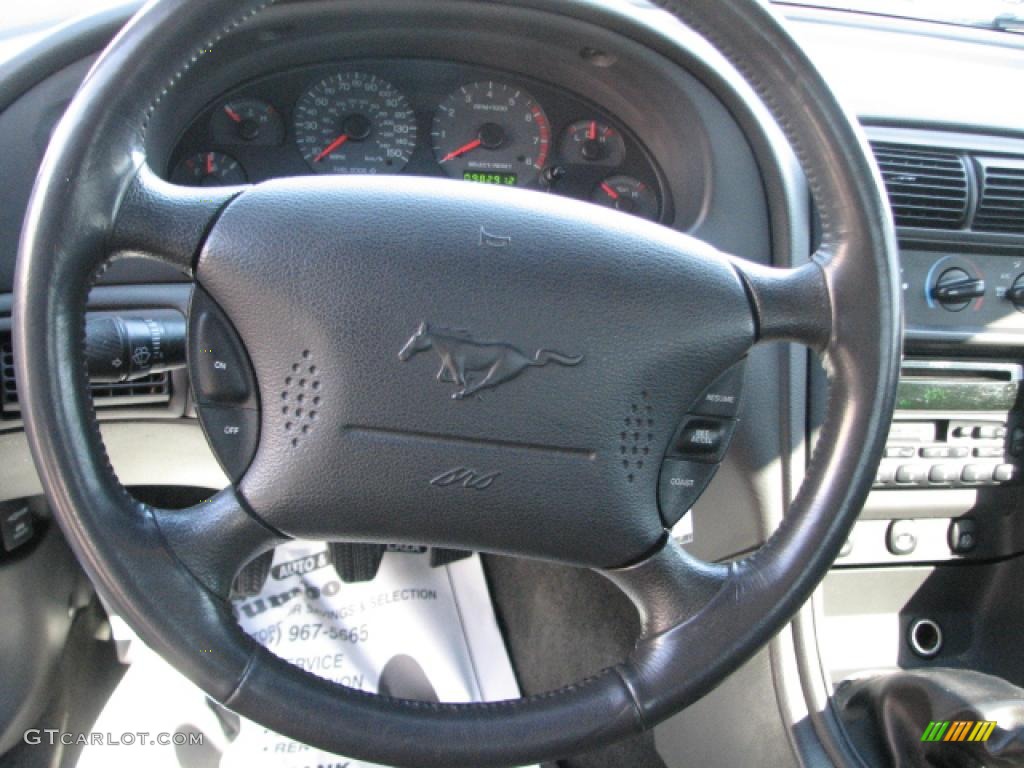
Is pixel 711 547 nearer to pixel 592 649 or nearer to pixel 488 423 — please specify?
pixel 592 649

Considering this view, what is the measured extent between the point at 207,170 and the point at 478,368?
27.1 inches

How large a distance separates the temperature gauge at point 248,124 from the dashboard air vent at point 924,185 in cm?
82

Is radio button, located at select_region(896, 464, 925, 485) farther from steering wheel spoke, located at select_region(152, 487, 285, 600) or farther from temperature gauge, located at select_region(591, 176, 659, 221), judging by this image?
steering wheel spoke, located at select_region(152, 487, 285, 600)

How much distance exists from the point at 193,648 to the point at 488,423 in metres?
0.29

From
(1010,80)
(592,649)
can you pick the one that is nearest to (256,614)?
(592,649)

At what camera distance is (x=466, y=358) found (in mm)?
842

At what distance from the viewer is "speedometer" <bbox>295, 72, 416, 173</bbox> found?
138 cm

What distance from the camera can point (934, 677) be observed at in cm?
136

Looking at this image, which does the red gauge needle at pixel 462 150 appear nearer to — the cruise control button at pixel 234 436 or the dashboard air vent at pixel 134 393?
the dashboard air vent at pixel 134 393

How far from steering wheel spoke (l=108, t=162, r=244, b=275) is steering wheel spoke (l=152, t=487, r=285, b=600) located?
0.20 m

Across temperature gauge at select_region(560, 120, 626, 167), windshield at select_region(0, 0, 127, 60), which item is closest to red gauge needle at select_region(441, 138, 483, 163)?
temperature gauge at select_region(560, 120, 626, 167)

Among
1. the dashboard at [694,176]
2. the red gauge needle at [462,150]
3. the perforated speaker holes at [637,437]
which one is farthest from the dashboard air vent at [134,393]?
the perforated speaker holes at [637,437]

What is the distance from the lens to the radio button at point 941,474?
1.46 metres

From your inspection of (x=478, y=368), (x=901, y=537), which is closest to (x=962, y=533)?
(x=901, y=537)
